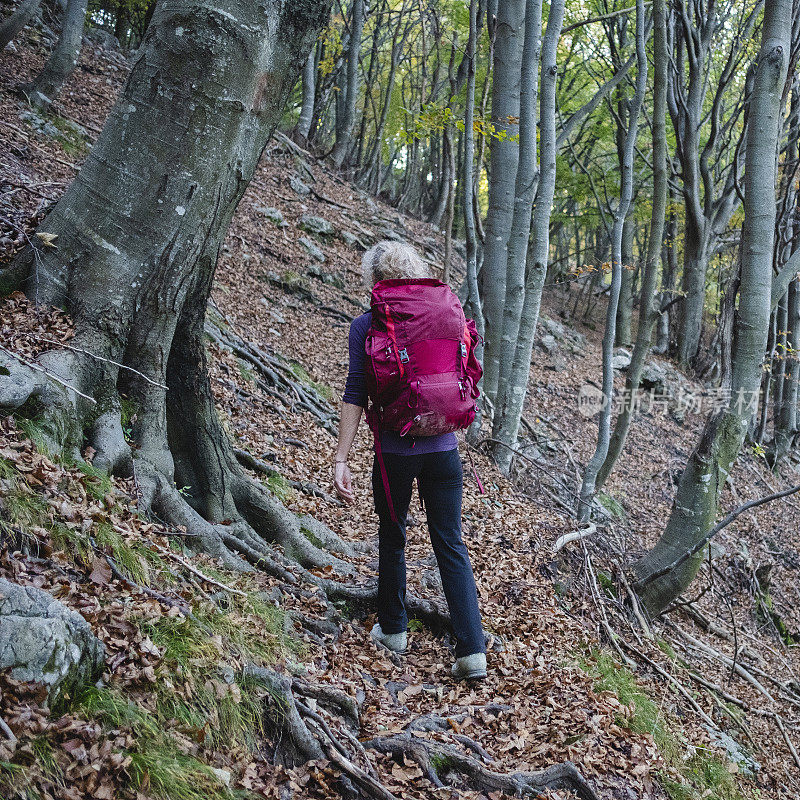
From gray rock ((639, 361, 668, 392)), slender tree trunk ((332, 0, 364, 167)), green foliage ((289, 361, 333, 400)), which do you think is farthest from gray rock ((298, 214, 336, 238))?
gray rock ((639, 361, 668, 392))

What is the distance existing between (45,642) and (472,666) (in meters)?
2.20

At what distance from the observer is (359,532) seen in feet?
16.6

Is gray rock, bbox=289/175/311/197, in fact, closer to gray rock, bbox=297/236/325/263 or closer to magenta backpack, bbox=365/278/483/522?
gray rock, bbox=297/236/325/263

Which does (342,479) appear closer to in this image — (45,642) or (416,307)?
(416,307)

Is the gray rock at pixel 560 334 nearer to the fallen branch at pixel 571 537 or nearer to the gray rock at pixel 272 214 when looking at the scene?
the gray rock at pixel 272 214

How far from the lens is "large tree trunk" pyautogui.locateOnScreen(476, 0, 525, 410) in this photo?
7578 millimetres

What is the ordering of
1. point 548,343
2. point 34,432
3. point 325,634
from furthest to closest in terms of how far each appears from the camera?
point 548,343, point 325,634, point 34,432

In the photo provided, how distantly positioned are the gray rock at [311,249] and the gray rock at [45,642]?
10967 millimetres

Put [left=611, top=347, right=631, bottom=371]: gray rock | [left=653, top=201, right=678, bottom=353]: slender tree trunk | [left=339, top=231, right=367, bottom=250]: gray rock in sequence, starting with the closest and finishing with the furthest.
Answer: [left=339, top=231, right=367, bottom=250]: gray rock < [left=611, top=347, right=631, bottom=371]: gray rock < [left=653, top=201, right=678, bottom=353]: slender tree trunk

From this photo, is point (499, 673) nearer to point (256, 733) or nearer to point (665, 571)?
point (256, 733)

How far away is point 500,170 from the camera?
7.91 meters

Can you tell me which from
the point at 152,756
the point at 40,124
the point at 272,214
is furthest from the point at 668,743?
the point at 272,214

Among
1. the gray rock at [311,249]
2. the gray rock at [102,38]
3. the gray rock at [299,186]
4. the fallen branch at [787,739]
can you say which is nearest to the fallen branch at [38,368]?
the fallen branch at [787,739]

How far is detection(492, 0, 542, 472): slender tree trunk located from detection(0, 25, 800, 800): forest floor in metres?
0.51
